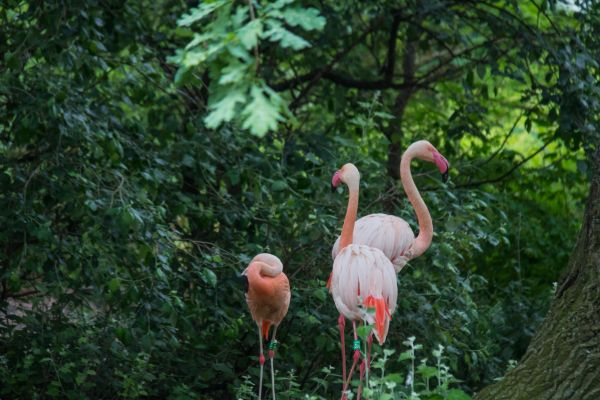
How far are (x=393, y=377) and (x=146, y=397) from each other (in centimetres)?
301

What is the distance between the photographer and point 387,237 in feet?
16.8

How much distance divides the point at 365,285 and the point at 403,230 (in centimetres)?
72

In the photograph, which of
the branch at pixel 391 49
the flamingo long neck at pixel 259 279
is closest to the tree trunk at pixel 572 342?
the flamingo long neck at pixel 259 279

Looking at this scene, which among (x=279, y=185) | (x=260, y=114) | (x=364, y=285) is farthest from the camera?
(x=279, y=185)

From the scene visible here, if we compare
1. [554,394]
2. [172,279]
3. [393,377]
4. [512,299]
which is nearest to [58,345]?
[172,279]

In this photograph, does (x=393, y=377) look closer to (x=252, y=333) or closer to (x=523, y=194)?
(x=252, y=333)

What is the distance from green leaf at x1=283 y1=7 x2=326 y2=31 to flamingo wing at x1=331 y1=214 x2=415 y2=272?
3024 millimetres

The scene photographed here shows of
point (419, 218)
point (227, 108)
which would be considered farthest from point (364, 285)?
point (227, 108)

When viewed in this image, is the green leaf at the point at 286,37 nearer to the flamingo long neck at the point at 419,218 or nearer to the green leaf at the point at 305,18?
the green leaf at the point at 305,18

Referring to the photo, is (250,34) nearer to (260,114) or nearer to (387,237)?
(260,114)

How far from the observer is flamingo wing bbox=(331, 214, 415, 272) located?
16.8 feet

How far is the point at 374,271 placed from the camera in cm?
456

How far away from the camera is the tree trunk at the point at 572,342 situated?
345 centimetres

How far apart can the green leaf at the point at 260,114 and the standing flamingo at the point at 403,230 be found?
308cm
